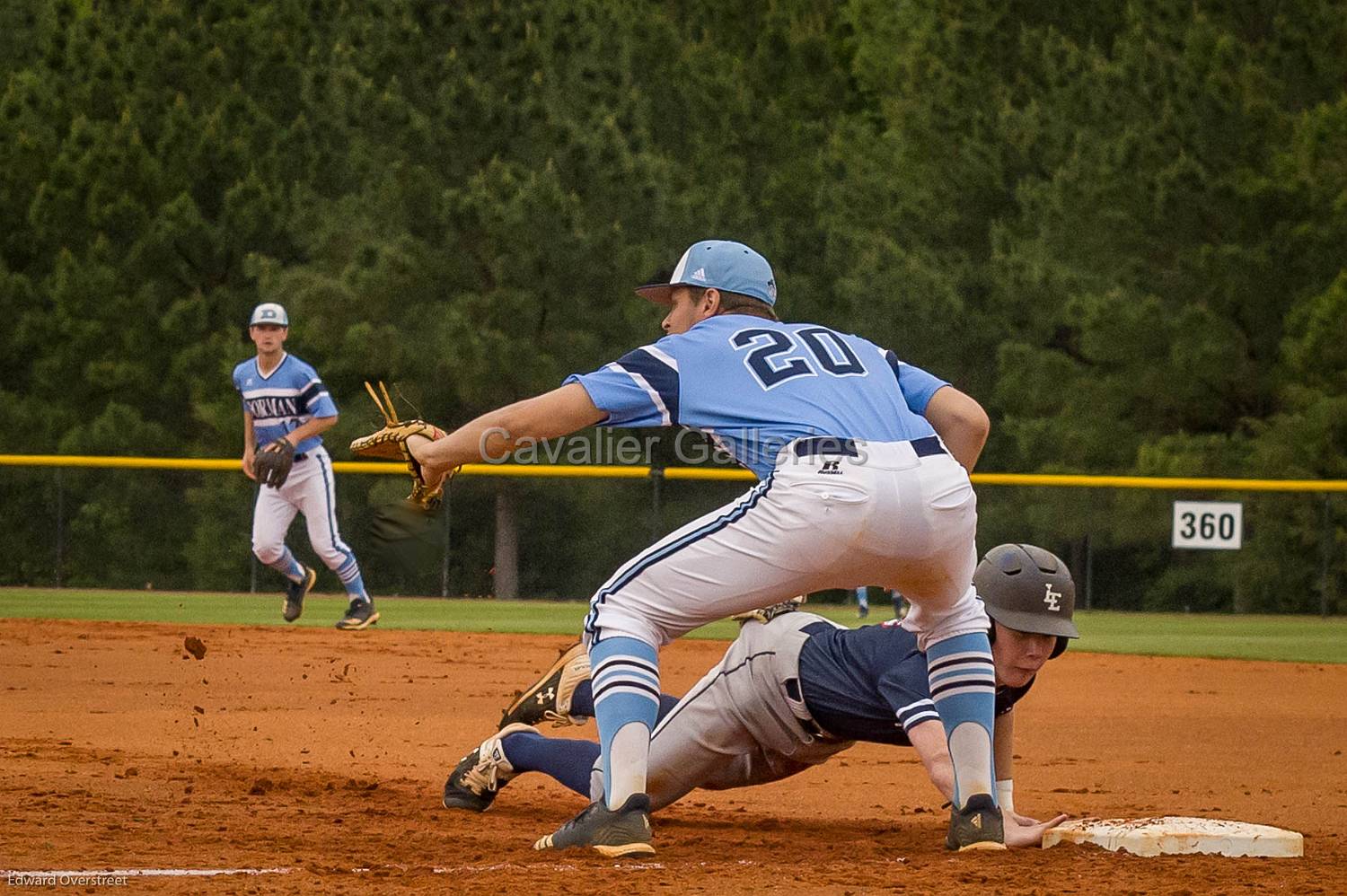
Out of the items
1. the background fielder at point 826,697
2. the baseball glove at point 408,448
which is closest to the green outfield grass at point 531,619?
the background fielder at point 826,697

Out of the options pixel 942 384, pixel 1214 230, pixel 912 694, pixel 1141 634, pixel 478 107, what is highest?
pixel 478 107

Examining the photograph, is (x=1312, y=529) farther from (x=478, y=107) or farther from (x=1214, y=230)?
(x=478, y=107)

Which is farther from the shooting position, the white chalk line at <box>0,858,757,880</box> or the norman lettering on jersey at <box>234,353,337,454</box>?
the norman lettering on jersey at <box>234,353,337,454</box>

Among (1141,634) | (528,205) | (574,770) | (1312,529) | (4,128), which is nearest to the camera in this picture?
(574,770)

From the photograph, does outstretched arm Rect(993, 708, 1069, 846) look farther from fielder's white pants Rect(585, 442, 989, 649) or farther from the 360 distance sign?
the 360 distance sign

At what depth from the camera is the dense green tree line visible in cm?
2023

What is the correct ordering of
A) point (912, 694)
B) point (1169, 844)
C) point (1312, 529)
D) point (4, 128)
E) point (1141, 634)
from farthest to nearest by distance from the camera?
point (4, 128) < point (1312, 529) < point (1141, 634) < point (912, 694) < point (1169, 844)

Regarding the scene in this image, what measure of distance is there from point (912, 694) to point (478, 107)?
60.6ft

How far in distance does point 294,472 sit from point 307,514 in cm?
32

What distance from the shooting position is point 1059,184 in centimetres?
2286

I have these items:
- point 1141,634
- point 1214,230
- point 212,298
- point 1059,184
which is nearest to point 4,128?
point 212,298

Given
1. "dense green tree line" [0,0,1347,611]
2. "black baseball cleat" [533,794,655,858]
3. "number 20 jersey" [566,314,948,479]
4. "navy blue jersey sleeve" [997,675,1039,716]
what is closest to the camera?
"black baseball cleat" [533,794,655,858]

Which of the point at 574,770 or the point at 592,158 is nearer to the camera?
the point at 574,770

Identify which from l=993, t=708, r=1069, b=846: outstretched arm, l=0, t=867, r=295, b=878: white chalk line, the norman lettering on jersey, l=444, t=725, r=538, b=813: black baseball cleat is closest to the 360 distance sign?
the norman lettering on jersey
